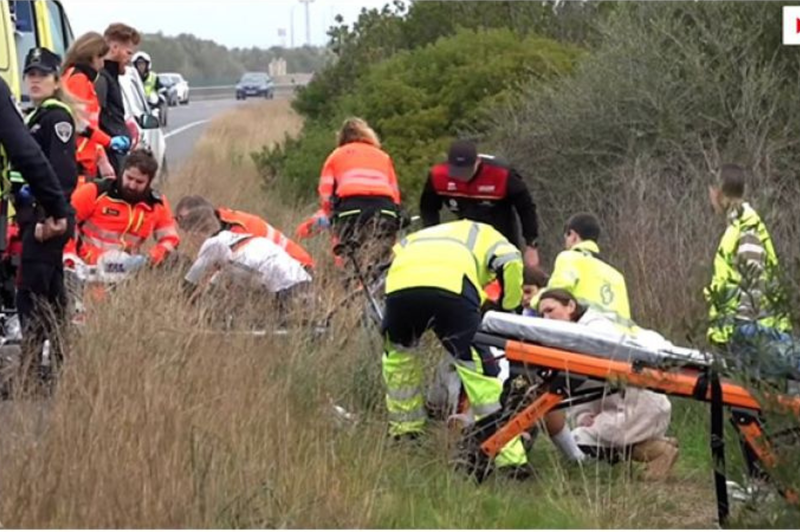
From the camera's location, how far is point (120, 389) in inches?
255

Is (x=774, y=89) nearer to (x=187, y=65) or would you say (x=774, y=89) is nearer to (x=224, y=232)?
(x=224, y=232)

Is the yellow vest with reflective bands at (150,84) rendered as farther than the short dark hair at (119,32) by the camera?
Yes

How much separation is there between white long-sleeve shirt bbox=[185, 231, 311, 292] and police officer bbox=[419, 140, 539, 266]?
1477 millimetres

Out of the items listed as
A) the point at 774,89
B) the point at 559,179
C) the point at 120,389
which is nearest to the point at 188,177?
the point at 559,179

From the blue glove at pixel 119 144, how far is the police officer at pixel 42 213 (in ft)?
7.90

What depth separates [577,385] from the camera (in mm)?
7586

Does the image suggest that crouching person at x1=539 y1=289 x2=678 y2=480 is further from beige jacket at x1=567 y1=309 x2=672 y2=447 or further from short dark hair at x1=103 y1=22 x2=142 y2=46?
short dark hair at x1=103 y1=22 x2=142 y2=46

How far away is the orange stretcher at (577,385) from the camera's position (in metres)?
6.75

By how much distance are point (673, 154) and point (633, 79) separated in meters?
1.01

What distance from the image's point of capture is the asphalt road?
31203 mm

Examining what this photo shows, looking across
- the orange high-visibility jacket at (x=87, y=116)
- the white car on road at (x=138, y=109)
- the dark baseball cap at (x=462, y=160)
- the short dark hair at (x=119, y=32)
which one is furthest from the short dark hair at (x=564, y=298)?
the white car on road at (x=138, y=109)

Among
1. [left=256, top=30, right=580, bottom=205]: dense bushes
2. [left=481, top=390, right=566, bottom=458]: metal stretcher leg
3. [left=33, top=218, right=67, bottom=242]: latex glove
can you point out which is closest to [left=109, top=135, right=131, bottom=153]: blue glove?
[left=33, top=218, right=67, bottom=242]: latex glove

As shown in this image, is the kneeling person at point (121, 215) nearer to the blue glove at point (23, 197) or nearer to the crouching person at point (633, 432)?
the blue glove at point (23, 197)

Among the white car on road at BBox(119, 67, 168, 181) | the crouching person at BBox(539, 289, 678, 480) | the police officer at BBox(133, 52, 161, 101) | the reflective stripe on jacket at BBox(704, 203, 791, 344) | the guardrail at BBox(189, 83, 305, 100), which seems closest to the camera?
the reflective stripe on jacket at BBox(704, 203, 791, 344)
